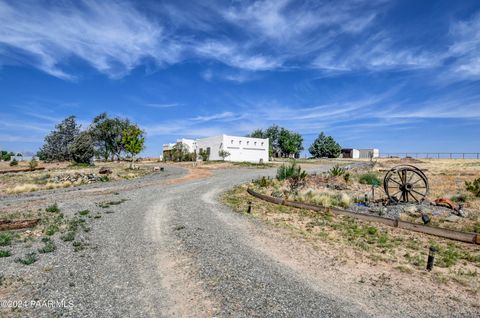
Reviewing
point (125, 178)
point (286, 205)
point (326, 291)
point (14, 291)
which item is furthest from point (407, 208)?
point (125, 178)

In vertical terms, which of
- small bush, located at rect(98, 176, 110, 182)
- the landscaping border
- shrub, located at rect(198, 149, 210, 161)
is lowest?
the landscaping border

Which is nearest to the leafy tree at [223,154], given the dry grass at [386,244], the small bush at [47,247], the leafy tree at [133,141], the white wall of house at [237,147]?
the white wall of house at [237,147]

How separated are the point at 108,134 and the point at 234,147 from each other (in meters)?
29.1

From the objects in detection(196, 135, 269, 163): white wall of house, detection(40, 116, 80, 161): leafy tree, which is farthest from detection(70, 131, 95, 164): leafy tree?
detection(196, 135, 269, 163): white wall of house

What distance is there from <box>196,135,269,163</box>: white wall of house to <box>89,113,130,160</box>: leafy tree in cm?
1767

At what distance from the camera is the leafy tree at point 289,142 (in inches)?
3949

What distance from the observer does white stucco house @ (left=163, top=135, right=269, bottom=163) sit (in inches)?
2596

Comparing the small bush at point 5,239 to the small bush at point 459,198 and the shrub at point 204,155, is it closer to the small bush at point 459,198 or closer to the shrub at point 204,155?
the small bush at point 459,198

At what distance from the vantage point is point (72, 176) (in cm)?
3138

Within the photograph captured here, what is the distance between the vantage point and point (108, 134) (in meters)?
71.4

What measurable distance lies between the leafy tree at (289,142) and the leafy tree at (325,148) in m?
5.48

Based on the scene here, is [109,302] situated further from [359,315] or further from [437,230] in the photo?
[437,230]

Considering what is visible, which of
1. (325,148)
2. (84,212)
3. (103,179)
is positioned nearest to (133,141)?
(103,179)

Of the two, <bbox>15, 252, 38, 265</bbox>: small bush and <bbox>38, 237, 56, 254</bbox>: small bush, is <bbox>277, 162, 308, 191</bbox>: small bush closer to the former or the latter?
<bbox>38, 237, 56, 254</bbox>: small bush
